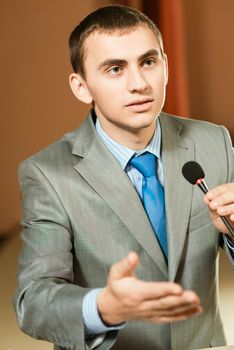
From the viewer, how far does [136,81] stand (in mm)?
1305

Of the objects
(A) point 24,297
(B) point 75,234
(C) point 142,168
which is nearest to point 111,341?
(A) point 24,297

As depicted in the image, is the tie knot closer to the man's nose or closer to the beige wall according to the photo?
the man's nose

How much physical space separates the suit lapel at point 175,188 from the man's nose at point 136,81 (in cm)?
20

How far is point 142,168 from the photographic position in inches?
55.4

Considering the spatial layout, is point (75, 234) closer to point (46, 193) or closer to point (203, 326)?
point (46, 193)

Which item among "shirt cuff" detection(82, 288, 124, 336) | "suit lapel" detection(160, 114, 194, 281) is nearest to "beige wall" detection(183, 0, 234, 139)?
"suit lapel" detection(160, 114, 194, 281)

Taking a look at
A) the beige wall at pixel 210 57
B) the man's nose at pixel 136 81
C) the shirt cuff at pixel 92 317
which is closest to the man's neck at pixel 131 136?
the man's nose at pixel 136 81

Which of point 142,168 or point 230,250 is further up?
point 142,168

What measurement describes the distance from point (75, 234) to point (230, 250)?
1.15 feet

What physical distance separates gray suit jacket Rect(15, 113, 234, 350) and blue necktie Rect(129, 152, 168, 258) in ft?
0.07

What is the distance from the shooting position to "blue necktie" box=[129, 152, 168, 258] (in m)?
1.37

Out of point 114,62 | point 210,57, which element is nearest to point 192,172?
point 114,62

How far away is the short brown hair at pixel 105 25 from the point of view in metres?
1.36

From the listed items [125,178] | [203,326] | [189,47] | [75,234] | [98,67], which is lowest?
[203,326]
